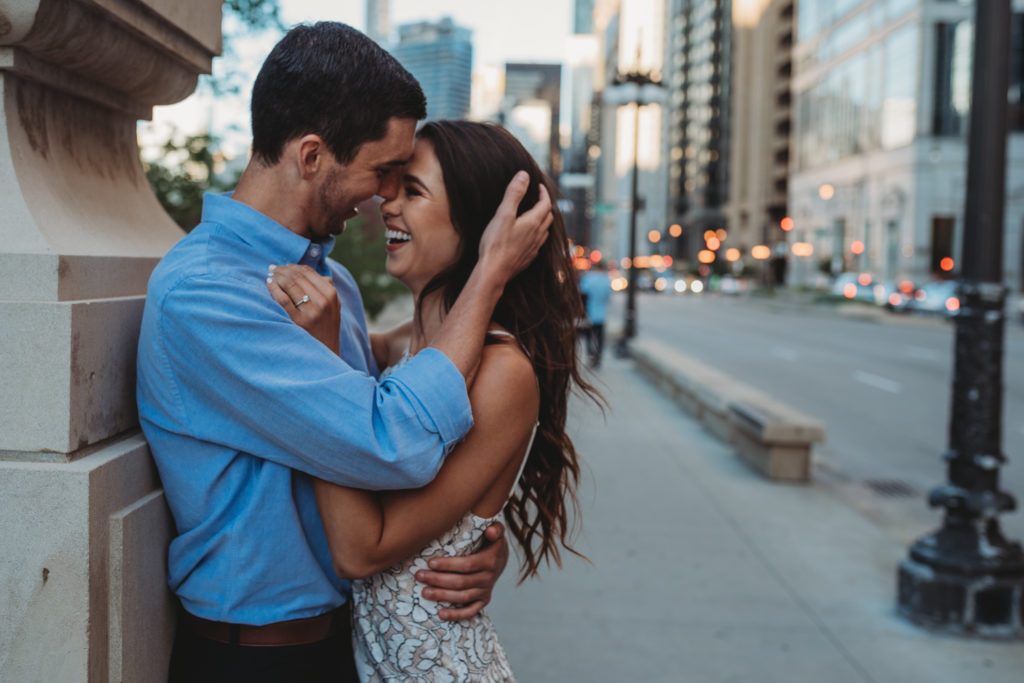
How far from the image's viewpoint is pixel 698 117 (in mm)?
142000

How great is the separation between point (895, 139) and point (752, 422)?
6220 centimetres

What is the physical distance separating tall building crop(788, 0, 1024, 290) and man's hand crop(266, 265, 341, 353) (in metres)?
57.7

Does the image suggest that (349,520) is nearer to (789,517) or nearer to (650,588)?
(650,588)

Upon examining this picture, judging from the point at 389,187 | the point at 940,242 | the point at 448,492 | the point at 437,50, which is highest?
the point at 437,50

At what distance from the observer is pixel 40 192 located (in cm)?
192

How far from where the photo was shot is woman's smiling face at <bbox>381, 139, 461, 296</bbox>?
2.21m

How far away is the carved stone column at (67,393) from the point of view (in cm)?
171

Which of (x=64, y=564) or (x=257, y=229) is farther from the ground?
(x=257, y=229)

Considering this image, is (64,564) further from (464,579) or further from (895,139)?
(895,139)

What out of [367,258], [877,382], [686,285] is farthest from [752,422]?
[686,285]

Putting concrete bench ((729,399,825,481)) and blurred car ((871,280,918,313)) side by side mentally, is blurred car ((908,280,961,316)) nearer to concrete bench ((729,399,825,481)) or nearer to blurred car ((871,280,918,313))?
blurred car ((871,280,918,313))

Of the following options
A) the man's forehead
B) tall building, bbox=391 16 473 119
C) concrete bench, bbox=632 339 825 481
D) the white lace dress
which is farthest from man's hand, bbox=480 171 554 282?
tall building, bbox=391 16 473 119

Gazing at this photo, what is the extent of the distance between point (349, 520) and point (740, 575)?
486 cm

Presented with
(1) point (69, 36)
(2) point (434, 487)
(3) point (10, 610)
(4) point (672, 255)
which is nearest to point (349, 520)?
(2) point (434, 487)
